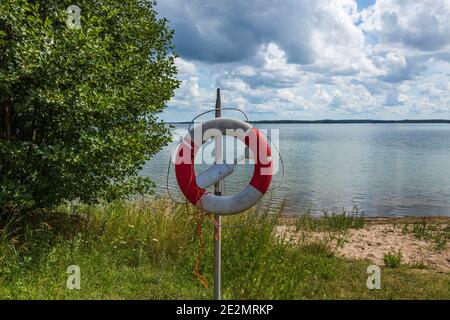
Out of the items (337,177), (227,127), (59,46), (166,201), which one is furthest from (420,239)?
(337,177)

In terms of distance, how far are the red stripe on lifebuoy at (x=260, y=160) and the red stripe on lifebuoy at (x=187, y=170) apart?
0.62 metres

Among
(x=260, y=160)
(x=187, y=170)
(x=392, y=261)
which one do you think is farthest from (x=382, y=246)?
(x=187, y=170)

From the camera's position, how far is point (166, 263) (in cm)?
658

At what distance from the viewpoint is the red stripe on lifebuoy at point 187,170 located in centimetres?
505

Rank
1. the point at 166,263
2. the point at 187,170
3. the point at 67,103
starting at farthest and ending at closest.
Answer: the point at 166,263 → the point at 67,103 → the point at 187,170

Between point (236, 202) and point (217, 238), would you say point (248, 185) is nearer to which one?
point (236, 202)

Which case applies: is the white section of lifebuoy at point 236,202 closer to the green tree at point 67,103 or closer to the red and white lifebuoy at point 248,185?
the red and white lifebuoy at point 248,185

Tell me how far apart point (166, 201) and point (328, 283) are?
4013 millimetres

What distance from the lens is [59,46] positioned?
5.98 m

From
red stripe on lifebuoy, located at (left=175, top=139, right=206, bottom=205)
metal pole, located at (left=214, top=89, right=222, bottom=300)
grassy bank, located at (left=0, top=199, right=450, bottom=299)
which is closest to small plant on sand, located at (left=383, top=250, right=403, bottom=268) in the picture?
grassy bank, located at (left=0, top=199, right=450, bottom=299)

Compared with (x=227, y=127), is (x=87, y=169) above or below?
below

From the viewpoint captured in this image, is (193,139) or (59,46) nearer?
A: (193,139)

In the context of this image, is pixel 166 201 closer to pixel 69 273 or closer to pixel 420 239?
pixel 69 273

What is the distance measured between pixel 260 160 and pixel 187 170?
2.69ft
